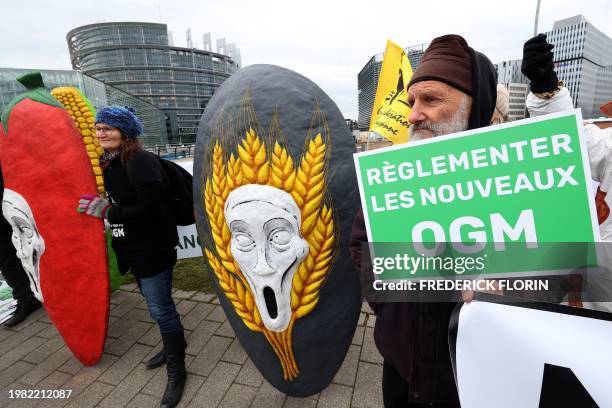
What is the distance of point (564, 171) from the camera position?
764 mm

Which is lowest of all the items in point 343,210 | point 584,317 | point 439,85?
point 584,317

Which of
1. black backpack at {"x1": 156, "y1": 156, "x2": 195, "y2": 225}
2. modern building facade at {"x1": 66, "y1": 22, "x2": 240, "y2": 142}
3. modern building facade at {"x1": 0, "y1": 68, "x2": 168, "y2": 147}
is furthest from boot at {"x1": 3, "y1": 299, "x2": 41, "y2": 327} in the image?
modern building facade at {"x1": 66, "y1": 22, "x2": 240, "y2": 142}

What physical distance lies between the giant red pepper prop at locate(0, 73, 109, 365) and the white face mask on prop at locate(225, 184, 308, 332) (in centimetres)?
120

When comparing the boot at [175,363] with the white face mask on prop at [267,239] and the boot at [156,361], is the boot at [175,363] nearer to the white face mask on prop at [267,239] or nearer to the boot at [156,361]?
the boot at [156,361]

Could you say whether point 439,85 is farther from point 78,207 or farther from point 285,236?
point 78,207

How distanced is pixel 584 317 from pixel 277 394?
1.93 m

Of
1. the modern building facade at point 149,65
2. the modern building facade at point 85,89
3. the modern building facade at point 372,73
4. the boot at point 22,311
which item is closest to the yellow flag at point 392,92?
the modern building facade at point 372,73

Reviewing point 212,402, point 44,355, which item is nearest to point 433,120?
point 212,402

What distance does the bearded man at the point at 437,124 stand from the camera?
3.59 ft

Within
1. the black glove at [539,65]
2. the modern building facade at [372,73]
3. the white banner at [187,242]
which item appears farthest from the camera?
the modern building facade at [372,73]

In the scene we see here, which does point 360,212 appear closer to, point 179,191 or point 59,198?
point 179,191

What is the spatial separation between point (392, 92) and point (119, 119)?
3.46m

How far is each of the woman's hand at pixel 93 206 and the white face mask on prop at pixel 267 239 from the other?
1.05 metres

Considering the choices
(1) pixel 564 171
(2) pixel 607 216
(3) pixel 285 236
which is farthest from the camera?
(3) pixel 285 236
